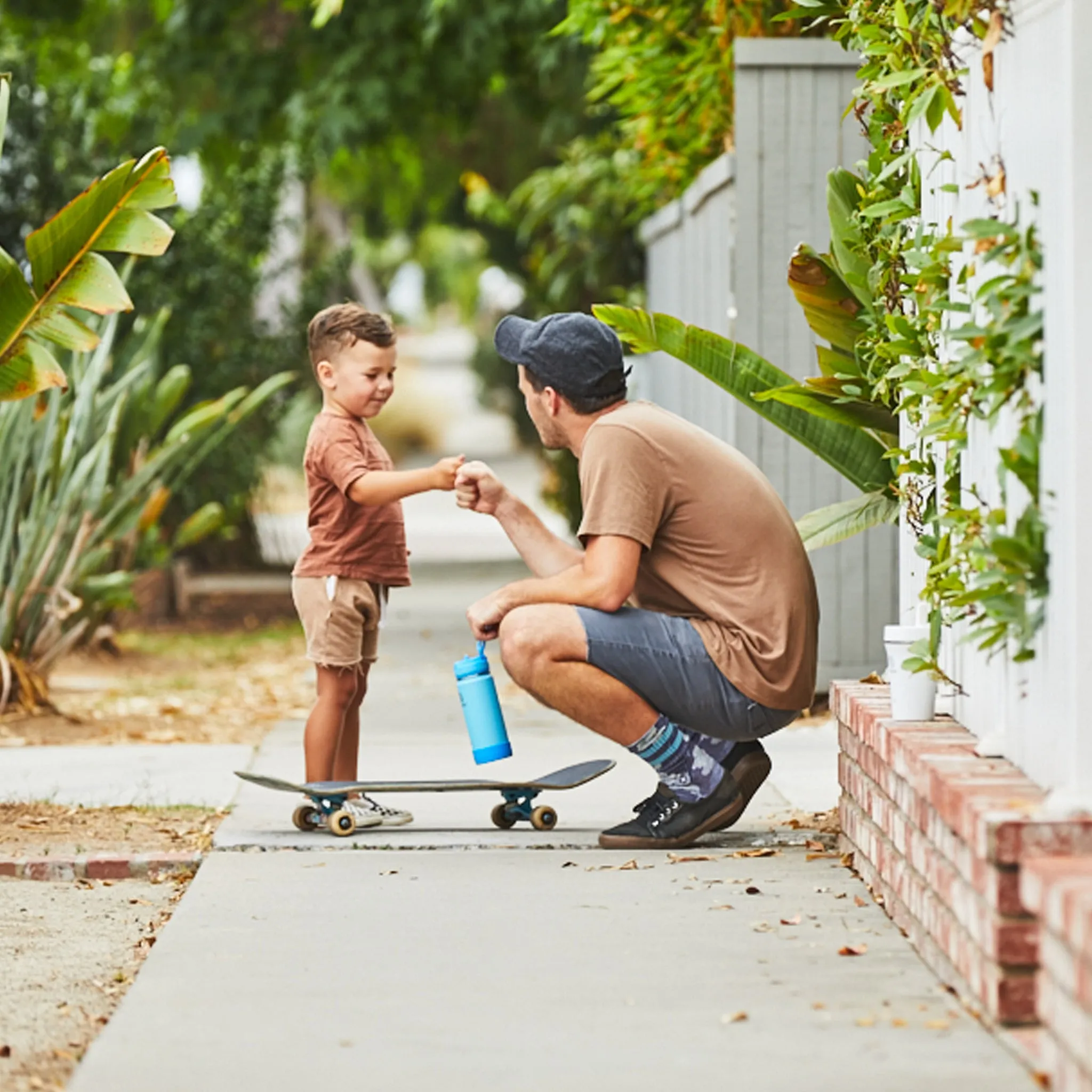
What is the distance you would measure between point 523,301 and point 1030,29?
55.2ft

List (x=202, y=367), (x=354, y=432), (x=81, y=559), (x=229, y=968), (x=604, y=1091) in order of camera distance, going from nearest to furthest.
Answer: (x=604, y=1091) → (x=229, y=968) → (x=354, y=432) → (x=81, y=559) → (x=202, y=367)

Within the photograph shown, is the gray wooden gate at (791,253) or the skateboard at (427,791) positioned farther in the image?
the gray wooden gate at (791,253)

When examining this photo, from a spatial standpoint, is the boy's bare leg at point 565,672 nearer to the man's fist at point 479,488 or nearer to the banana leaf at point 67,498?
the man's fist at point 479,488

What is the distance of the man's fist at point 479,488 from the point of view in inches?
223

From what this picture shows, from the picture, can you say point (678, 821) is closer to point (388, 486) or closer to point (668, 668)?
point (668, 668)

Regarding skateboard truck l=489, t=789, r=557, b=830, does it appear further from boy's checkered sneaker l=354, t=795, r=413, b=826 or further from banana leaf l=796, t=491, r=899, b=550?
banana leaf l=796, t=491, r=899, b=550

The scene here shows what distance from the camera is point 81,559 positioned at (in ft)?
29.9

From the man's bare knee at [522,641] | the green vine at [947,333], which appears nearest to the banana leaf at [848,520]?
the green vine at [947,333]

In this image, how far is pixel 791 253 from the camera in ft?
28.0

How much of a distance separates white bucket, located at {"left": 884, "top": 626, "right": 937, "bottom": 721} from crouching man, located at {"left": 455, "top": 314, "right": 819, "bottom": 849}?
496 mm

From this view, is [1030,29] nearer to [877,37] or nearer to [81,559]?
[877,37]

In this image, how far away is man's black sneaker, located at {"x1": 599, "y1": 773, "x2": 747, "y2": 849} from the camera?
18.3ft

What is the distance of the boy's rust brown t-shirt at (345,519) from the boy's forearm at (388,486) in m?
0.06

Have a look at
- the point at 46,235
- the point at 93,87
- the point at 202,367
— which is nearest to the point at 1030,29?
the point at 46,235
